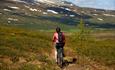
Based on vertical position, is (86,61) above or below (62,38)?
below

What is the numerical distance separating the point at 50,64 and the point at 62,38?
3773mm

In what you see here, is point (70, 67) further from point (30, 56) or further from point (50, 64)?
point (30, 56)

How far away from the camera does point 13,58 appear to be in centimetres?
3009

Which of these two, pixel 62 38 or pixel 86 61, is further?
pixel 86 61

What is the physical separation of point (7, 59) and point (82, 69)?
6977mm

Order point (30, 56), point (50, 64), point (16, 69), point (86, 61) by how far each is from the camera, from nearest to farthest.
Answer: point (16, 69) → point (50, 64) → point (30, 56) → point (86, 61)

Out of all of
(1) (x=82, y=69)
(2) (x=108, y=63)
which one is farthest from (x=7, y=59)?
(2) (x=108, y=63)

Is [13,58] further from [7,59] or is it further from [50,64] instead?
[50,64]

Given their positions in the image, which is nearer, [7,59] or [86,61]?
[7,59]

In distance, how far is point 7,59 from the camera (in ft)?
96.7

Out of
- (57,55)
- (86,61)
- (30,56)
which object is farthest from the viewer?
(86,61)

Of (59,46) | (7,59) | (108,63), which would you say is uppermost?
(59,46)

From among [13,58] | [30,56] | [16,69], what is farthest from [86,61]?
[16,69]

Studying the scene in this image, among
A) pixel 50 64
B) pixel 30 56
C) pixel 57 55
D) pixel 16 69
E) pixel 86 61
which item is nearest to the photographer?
pixel 16 69
